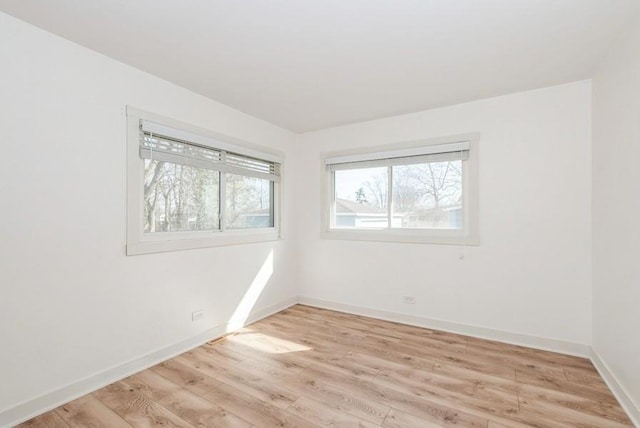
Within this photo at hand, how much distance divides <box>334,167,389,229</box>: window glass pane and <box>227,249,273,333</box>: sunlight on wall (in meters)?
1.09

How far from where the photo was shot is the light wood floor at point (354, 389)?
1847 millimetres

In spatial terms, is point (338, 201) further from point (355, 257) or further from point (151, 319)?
point (151, 319)

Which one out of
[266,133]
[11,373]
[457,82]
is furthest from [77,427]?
[457,82]

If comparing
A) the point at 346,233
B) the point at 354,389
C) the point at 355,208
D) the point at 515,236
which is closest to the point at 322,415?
the point at 354,389

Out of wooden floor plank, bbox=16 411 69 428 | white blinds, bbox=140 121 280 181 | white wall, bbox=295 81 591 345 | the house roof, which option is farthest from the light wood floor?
white blinds, bbox=140 121 280 181

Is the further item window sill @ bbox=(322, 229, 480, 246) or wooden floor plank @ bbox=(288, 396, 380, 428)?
window sill @ bbox=(322, 229, 480, 246)

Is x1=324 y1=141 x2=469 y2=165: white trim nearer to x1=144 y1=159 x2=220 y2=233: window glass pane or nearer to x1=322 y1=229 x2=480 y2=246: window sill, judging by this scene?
x1=322 y1=229 x2=480 y2=246: window sill

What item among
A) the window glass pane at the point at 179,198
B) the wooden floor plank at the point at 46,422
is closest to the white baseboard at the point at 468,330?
the window glass pane at the point at 179,198

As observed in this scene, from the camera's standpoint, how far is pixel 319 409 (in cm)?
194

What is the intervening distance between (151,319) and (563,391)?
10.5 feet

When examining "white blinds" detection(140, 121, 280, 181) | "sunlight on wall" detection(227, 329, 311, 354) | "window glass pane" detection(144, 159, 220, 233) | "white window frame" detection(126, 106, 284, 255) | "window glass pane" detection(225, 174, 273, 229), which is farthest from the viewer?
"window glass pane" detection(225, 174, 273, 229)

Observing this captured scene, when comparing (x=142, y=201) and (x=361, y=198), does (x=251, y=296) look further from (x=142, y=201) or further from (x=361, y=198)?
(x=361, y=198)

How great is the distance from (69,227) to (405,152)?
124 inches

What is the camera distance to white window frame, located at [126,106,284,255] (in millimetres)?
2383
